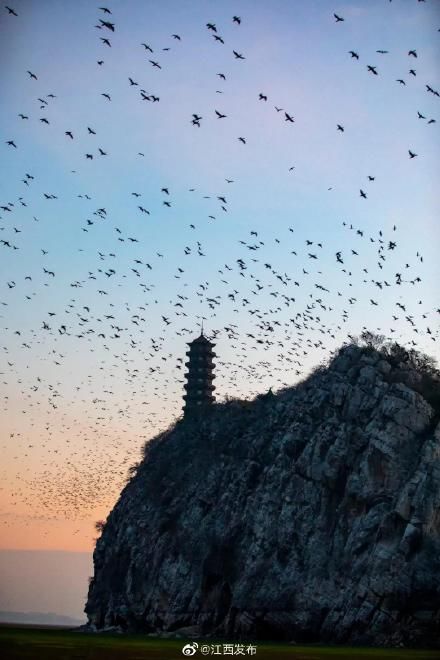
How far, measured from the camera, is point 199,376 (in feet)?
508

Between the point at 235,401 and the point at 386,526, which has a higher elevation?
the point at 386,526

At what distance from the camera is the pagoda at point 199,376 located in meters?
152

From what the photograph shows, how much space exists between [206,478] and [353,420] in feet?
96.5

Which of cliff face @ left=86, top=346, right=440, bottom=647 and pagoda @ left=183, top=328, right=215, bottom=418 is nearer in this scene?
cliff face @ left=86, top=346, right=440, bottom=647

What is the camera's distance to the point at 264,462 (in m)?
118

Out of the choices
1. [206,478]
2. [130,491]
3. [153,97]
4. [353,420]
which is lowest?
[130,491]

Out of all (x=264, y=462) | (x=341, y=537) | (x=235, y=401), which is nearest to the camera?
(x=341, y=537)

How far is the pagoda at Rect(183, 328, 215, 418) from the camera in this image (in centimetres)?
15225

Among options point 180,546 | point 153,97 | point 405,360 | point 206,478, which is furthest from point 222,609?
point 153,97

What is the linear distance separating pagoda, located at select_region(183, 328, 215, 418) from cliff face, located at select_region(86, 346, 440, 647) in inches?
573

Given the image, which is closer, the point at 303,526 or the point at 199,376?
the point at 303,526

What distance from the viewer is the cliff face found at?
89688mm

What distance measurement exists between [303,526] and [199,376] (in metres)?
55.7

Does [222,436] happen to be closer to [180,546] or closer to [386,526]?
[180,546]
